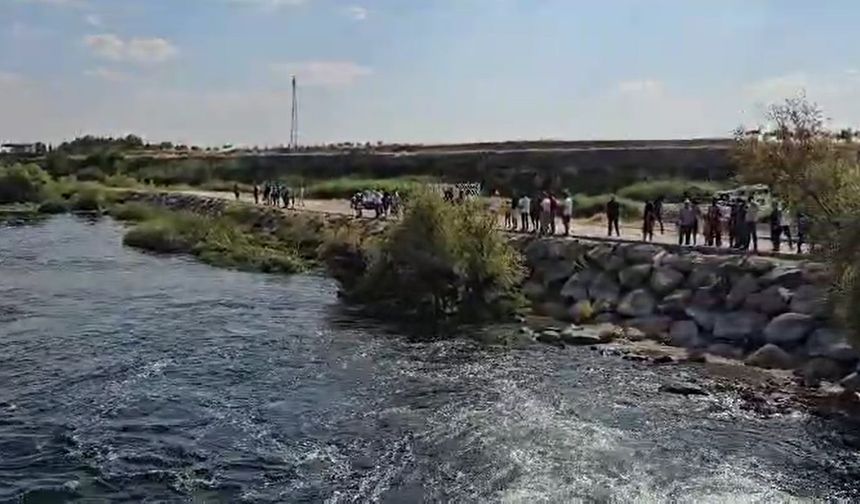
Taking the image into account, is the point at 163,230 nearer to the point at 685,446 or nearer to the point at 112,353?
the point at 112,353

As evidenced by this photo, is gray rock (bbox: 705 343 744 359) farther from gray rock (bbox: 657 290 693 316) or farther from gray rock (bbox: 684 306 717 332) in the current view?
gray rock (bbox: 657 290 693 316)

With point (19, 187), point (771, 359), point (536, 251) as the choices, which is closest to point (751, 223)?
point (536, 251)

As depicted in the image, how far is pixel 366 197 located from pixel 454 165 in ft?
93.4

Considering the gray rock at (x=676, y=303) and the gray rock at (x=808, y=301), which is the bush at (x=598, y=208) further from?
the gray rock at (x=808, y=301)

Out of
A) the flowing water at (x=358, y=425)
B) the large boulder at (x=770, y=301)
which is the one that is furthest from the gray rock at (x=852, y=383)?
the large boulder at (x=770, y=301)

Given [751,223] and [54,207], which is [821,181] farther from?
[54,207]

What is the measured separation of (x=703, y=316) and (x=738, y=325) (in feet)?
4.59

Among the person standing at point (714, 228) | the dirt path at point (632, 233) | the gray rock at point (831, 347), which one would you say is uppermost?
the person standing at point (714, 228)

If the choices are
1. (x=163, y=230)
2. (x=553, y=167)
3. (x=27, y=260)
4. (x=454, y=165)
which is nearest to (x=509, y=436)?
(x=27, y=260)

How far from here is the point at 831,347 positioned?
23953mm

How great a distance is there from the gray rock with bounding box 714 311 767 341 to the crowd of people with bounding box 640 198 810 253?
3.28 meters

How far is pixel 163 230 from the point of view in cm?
5234

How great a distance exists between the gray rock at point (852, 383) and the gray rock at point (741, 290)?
5914mm

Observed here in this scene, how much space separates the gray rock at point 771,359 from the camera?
24359mm
